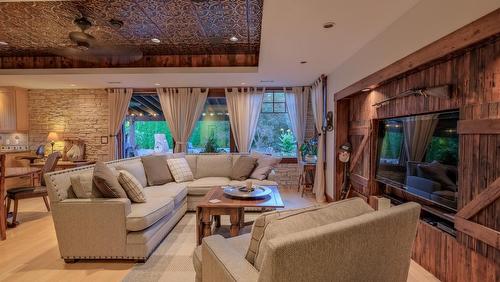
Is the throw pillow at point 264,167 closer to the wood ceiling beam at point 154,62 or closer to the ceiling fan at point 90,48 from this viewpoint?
the wood ceiling beam at point 154,62

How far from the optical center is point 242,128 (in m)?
6.14

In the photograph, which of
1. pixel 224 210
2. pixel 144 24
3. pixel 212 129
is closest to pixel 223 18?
pixel 144 24

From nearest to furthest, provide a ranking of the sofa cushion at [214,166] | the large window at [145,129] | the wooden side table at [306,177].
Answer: the sofa cushion at [214,166]
the wooden side table at [306,177]
the large window at [145,129]

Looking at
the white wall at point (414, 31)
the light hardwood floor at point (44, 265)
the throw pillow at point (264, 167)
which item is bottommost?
the light hardwood floor at point (44, 265)

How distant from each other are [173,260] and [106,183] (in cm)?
103

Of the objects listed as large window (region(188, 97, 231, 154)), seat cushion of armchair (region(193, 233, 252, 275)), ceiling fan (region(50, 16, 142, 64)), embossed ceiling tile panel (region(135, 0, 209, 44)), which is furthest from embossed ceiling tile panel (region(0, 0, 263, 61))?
seat cushion of armchair (region(193, 233, 252, 275))

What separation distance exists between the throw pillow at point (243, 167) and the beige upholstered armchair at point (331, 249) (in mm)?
2993

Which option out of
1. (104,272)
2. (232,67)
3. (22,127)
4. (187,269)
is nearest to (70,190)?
(104,272)

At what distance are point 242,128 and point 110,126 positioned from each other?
311 cm

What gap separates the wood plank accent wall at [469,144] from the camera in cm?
173

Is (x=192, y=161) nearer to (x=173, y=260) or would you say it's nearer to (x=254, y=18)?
(x=173, y=260)

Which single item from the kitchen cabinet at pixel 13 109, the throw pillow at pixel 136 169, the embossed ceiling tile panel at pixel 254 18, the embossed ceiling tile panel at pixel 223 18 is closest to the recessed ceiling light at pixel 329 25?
the embossed ceiling tile panel at pixel 254 18

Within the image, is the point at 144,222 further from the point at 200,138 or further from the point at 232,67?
the point at 200,138

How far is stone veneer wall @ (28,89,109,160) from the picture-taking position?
20.5ft
